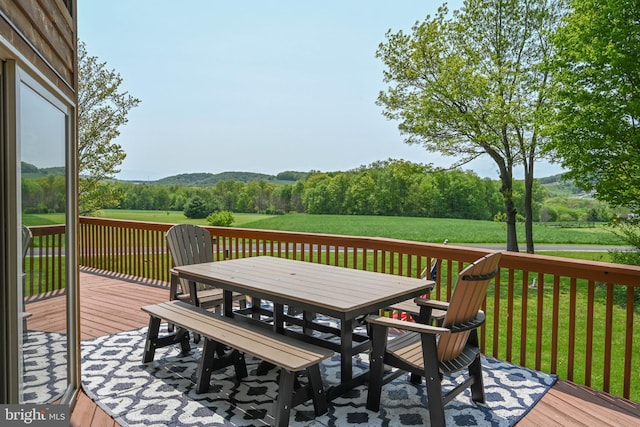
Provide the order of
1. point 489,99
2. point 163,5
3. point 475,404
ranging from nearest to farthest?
point 475,404
point 163,5
point 489,99

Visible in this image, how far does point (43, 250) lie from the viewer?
2.13 m

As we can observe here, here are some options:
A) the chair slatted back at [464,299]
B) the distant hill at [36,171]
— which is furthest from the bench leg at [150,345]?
the chair slatted back at [464,299]

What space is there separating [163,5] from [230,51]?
4925mm

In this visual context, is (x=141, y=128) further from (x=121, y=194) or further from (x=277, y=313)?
(x=277, y=313)

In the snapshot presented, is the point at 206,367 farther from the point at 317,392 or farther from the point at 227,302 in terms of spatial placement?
the point at 317,392

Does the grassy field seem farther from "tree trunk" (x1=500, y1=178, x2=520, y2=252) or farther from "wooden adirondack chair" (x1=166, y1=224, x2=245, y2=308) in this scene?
"wooden adirondack chair" (x1=166, y1=224, x2=245, y2=308)

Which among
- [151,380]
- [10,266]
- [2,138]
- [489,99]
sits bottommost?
[151,380]

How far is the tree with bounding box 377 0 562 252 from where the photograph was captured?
1058 cm

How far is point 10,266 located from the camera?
1.73m

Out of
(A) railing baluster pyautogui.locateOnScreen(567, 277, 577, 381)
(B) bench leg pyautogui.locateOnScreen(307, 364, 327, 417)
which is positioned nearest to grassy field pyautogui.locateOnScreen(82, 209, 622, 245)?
(A) railing baluster pyautogui.locateOnScreen(567, 277, 577, 381)

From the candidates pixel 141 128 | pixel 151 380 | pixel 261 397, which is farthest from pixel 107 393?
pixel 141 128

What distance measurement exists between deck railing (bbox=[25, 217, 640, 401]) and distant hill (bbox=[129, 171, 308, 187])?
11486 mm

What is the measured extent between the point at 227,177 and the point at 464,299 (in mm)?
18162

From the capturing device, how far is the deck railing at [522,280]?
2.83m
